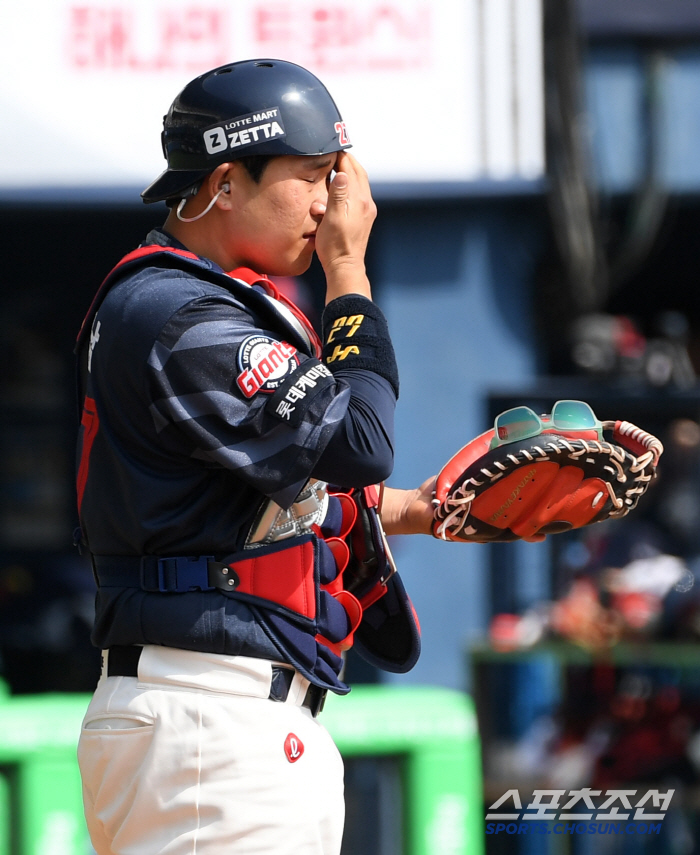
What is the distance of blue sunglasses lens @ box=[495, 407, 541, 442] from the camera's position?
2201 mm

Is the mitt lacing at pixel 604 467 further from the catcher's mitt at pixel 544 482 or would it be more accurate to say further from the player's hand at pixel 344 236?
the player's hand at pixel 344 236

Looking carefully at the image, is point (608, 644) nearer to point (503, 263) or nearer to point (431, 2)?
point (503, 263)

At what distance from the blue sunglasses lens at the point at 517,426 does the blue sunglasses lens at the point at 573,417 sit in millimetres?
41

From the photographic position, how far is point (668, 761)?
198 inches

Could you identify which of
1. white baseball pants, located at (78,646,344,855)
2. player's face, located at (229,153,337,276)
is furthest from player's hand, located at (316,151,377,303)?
white baseball pants, located at (78,646,344,855)

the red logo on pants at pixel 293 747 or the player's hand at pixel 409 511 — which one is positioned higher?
the player's hand at pixel 409 511

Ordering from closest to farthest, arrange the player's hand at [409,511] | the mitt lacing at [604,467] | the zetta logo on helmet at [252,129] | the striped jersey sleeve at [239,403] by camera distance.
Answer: the striped jersey sleeve at [239,403], the zetta logo on helmet at [252,129], the mitt lacing at [604,467], the player's hand at [409,511]

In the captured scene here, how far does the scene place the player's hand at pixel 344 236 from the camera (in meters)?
2.02

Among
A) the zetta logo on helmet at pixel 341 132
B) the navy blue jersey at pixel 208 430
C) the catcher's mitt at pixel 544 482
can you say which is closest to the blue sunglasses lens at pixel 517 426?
the catcher's mitt at pixel 544 482

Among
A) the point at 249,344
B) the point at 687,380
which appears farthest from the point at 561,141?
the point at 249,344

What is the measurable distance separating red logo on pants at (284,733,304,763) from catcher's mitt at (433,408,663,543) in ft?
1.66

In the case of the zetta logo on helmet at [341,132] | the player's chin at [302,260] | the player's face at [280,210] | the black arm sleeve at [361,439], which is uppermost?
the zetta logo on helmet at [341,132]

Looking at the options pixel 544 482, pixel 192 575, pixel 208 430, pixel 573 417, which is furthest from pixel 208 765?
pixel 573 417

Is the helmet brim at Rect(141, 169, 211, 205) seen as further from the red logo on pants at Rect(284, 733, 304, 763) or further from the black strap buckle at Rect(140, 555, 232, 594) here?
the red logo on pants at Rect(284, 733, 304, 763)
